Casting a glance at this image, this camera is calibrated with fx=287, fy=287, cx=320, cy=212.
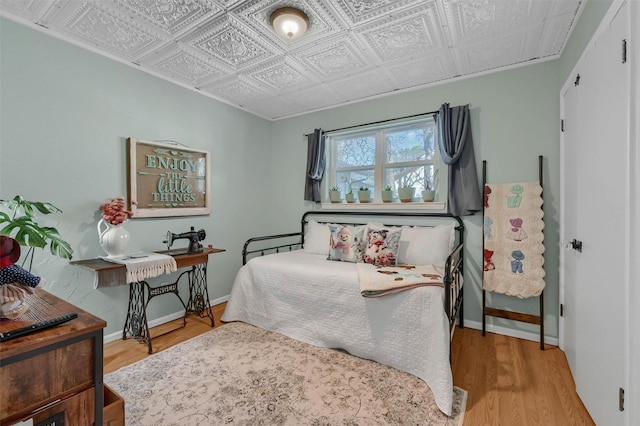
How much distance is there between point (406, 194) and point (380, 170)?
0.46 meters

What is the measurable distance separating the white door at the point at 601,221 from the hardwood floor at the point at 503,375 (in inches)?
5.0

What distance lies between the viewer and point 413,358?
1.93 meters

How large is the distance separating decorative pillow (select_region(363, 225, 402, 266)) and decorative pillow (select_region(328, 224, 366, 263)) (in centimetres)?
8

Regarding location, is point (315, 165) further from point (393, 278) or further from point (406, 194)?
point (393, 278)

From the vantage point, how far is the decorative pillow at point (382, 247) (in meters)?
2.59

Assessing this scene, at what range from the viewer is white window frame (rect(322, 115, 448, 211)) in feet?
9.67

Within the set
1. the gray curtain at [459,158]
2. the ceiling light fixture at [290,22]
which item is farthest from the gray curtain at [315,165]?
the ceiling light fixture at [290,22]

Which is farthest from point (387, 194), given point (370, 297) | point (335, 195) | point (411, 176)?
point (370, 297)

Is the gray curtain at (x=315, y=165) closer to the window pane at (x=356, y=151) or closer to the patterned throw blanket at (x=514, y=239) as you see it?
the window pane at (x=356, y=151)

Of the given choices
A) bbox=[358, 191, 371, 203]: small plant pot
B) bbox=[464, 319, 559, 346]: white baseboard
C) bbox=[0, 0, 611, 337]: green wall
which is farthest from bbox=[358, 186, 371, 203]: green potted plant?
bbox=[464, 319, 559, 346]: white baseboard

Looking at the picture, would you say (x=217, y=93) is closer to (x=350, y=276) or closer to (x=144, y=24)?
(x=144, y=24)

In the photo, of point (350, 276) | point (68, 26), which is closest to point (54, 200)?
point (68, 26)

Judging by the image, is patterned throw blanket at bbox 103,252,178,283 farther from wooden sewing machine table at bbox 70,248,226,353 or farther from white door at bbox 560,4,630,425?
white door at bbox 560,4,630,425

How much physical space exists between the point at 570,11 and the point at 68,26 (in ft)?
11.2
